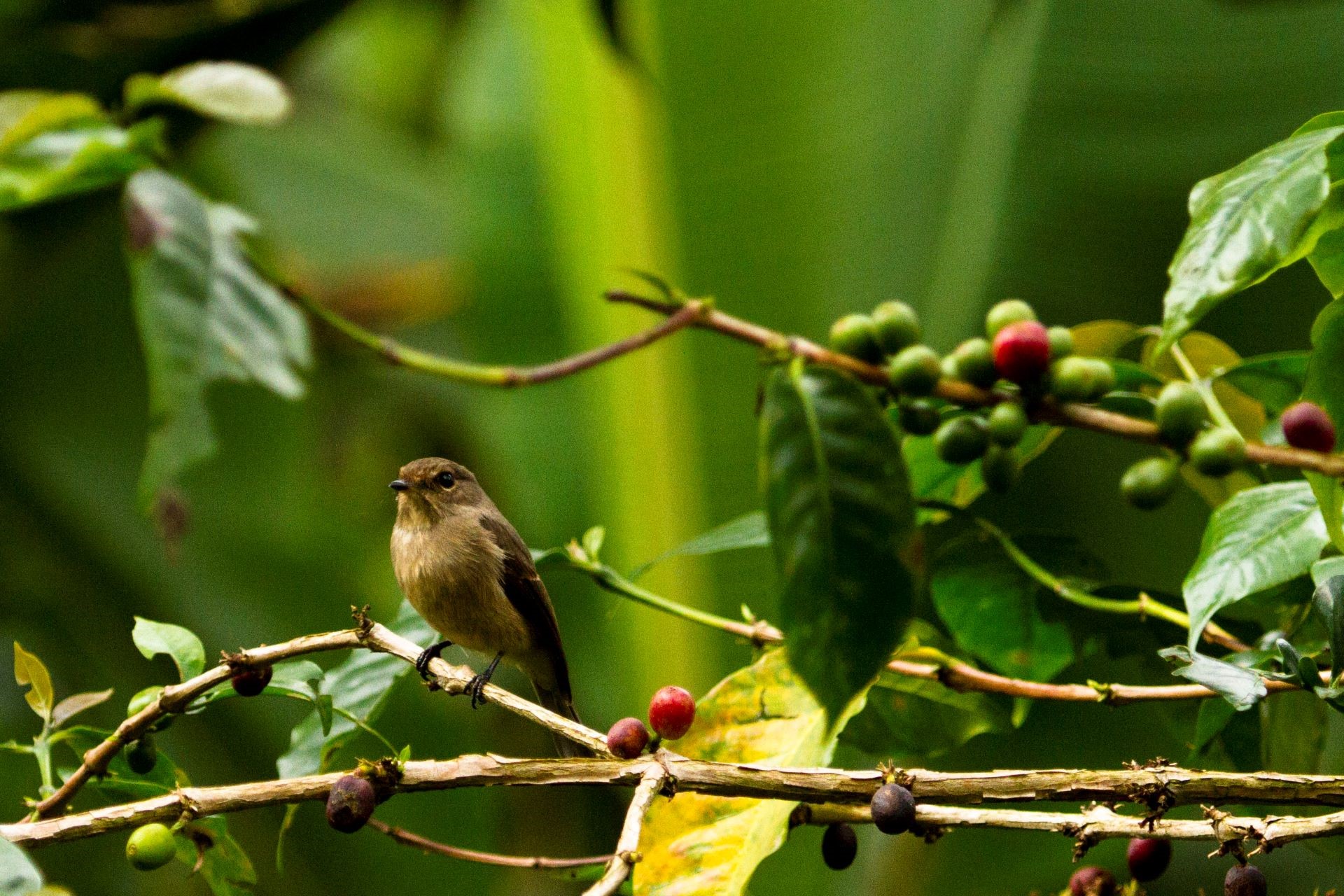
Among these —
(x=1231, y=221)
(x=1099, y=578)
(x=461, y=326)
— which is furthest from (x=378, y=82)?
(x=1231, y=221)

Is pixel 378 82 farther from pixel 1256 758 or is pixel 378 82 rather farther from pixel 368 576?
pixel 1256 758

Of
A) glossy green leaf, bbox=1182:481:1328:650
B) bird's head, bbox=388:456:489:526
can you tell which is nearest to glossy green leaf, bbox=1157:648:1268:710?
glossy green leaf, bbox=1182:481:1328:650

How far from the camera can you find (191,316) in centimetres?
171

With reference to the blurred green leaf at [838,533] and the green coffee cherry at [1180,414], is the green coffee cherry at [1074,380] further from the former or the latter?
the blurred green leaf at [838,533]

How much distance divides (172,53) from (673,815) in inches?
88.4

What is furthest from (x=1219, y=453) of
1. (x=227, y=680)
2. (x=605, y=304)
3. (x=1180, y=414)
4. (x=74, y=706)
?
(x=605, y=304)

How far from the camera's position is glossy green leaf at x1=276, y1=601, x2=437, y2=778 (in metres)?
1.11

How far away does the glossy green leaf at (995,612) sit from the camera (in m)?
1.23

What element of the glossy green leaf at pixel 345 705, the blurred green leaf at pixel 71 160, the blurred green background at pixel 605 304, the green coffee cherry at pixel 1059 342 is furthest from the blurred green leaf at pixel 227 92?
the green coffee cherry at pixel 1059 342

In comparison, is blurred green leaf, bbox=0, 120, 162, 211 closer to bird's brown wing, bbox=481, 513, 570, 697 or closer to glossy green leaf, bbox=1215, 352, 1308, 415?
bird's brown wing, bbox=481, 513, 570, 697

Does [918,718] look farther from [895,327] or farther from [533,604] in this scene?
[533,604]

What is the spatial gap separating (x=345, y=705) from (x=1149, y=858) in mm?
738

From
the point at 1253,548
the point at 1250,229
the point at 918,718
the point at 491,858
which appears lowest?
the point at 491,858

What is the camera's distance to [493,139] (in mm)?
Result: 3328
